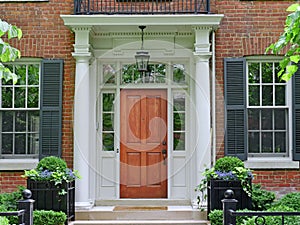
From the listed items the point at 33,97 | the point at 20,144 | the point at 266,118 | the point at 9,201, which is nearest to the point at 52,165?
the point at 9,201

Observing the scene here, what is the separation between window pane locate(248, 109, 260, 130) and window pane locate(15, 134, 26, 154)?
178 inches

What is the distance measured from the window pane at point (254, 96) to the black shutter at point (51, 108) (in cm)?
378

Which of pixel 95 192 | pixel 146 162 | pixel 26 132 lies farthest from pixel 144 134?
pixel 26 132

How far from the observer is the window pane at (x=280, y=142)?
10680 millimetres

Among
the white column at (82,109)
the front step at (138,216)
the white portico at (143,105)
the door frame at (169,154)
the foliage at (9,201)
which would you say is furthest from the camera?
the door frame at (169,154)

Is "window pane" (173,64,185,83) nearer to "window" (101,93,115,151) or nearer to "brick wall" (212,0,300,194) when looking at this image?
"brick wall" (212,0,300,194)

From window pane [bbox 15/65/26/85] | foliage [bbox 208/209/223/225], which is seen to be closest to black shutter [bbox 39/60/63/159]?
window pane [bbox 15/65/26/85]

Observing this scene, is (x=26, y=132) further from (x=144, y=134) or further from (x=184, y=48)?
(x=184, y=48)

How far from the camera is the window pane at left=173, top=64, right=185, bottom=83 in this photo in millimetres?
10922

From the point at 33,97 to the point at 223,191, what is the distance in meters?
4.26

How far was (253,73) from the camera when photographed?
35.2ft

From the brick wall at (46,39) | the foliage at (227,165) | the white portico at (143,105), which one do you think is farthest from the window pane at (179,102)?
the brick wall at (46,39)

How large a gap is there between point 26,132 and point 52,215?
258cm

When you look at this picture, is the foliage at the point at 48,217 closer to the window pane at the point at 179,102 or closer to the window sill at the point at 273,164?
the window pane at the point at 179,102
